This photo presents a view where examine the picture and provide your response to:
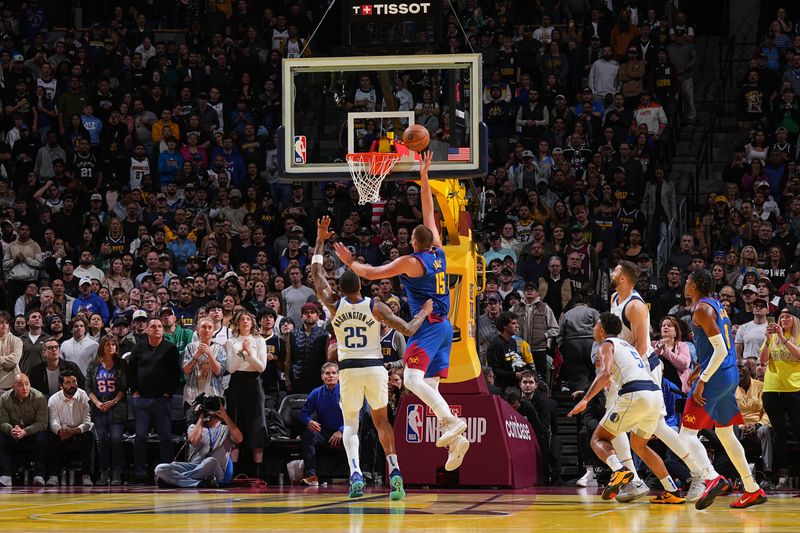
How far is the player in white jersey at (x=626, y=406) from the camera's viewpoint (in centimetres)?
1084

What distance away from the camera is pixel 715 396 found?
10.7m

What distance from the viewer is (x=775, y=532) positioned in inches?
328

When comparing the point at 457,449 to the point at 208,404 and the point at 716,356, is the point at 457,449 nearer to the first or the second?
the point at 716,356

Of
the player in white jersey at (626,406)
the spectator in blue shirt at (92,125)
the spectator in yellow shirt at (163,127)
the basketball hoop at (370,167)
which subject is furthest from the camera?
the spectator in blue shirt at (92,125)

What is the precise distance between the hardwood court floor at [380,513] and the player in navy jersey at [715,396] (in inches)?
12.7

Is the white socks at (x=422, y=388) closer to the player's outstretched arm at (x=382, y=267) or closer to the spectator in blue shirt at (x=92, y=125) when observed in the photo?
the player's outstretched arm at (x=382, y=267)

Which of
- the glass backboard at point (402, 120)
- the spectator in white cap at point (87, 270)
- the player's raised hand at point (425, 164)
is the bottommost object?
the spectator in white cap at point (87, 270)

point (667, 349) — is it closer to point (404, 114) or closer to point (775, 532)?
point (404, 114)

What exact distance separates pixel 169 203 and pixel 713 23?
1237cm

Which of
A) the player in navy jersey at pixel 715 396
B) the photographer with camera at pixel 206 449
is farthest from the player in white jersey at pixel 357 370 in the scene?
the photographer with camera at pixel 206 449

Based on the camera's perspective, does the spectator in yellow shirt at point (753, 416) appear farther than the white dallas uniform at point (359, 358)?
Yes

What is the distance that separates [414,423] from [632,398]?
3.61 m

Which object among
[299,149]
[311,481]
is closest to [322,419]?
[311,481]

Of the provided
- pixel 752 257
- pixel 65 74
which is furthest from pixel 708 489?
pixel 65 74
